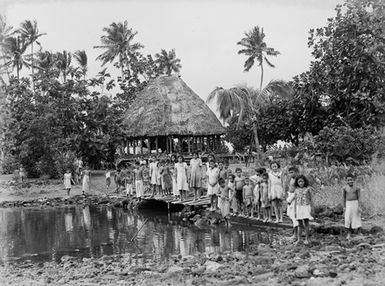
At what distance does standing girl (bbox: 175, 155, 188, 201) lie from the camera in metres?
16.1

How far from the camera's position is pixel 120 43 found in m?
43.3

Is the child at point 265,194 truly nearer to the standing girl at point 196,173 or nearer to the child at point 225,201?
the child at point 225,201

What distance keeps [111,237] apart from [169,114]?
1766 cm

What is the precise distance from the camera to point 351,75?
16.5 m

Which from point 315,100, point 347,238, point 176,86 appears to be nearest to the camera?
point 347,238

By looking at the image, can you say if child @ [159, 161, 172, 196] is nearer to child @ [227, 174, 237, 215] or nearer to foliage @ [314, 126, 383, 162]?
child @ [227, 174, 237, 215]

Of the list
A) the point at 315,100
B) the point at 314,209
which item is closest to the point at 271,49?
the point at 315,100

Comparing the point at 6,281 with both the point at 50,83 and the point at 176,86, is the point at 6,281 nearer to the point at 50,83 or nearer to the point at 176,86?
the point at 50,83

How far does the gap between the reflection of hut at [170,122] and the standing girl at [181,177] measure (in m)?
13.3

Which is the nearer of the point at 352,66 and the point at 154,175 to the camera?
the point at 352,66

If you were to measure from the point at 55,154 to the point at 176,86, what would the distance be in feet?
30.1

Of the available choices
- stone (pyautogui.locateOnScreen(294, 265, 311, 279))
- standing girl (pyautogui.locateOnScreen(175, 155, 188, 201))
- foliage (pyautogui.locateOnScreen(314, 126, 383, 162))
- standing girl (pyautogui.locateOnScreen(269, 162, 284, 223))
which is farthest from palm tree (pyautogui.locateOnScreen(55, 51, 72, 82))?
stone (pyautogui.locateOnScreen(294, 265, 311, 279))

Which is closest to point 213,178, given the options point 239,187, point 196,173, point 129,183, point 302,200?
point 239,187

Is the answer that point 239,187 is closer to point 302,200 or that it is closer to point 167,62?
point 302,200
